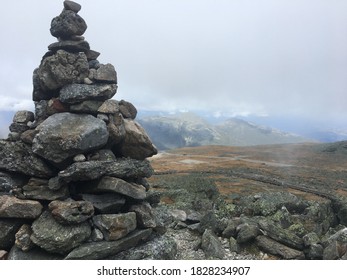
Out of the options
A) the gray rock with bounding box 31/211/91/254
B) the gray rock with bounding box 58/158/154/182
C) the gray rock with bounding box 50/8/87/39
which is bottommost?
the gray rock with bounding box 31/211/91/254

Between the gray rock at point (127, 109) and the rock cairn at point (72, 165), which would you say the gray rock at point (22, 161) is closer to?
the rock cairn at point (72, 165)

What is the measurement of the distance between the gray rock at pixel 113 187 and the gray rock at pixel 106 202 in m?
0.43

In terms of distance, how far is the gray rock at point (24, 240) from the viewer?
1841 cm

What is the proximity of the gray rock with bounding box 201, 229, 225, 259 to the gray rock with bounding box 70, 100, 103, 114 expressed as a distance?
13208 millimetres

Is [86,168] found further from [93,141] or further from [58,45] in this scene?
[58,45]

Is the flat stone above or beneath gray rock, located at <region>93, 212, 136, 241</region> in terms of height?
above

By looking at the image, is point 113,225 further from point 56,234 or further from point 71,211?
point 56,234

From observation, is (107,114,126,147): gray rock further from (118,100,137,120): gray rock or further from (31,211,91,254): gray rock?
(31,211,91,254): gray rock

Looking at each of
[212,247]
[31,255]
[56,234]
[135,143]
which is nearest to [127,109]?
[135,143]

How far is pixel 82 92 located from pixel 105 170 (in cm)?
557

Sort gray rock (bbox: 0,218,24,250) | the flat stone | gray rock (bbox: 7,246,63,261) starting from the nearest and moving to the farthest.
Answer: gray rock (bbox: 7,246,63,261)
gray rock (bbox: 0,218,24,250)
the flat stone

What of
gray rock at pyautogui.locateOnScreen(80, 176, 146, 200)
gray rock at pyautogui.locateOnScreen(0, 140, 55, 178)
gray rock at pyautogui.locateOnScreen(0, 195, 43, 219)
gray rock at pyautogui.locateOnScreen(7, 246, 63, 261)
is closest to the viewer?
gray rock at pyautogui.locateOnScreen(7, 246, 63, 261)

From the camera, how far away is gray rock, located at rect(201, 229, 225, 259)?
23562mm

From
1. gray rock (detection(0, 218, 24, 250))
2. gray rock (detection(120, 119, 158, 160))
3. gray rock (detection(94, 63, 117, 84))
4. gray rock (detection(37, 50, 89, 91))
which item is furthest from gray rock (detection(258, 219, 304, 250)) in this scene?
gray rock (detection(37, 50, 89, 91))
